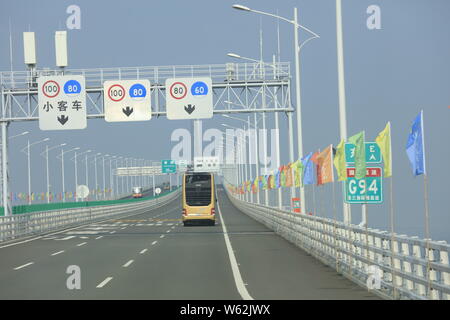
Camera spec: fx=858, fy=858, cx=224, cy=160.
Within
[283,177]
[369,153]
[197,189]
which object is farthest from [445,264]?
[197,189]

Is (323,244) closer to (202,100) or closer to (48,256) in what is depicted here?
(48,256)

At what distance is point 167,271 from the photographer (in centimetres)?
2208

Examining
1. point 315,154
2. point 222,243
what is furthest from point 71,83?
point 315,154

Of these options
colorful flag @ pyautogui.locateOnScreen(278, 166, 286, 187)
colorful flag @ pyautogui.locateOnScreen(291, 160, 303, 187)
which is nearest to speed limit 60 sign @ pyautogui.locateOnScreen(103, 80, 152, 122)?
colorful flag @ pyautogui.locateOnScreen(278, 166, 286, 187)

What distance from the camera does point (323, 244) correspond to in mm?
24766

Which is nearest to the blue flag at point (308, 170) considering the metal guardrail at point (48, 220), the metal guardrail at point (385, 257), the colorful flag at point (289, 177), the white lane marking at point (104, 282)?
the metal guardrail at point (385, 257)

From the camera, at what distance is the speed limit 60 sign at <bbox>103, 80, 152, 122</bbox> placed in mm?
46906

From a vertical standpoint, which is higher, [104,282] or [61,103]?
[61,103]

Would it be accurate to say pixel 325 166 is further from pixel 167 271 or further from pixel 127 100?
pixel 127 100

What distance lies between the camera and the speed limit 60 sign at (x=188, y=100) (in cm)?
4694

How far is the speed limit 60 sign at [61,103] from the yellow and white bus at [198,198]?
11.3 m

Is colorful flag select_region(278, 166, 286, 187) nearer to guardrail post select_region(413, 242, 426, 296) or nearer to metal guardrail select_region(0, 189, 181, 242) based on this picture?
metal guardrail select_region(0, 189, 181, 242)

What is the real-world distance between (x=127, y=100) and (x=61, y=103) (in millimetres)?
3561
